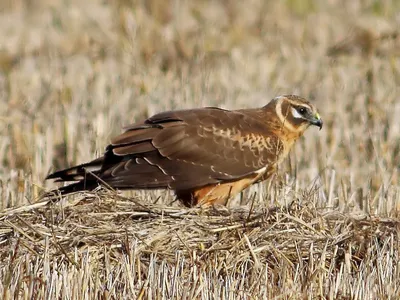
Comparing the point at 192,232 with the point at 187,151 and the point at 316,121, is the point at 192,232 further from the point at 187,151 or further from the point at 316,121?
the point at 316,121

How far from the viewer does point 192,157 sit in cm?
695

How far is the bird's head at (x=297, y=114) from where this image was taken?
23.9 feet

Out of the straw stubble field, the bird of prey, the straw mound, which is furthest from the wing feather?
the straw mound

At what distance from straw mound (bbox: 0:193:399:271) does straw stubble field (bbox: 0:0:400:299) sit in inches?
0.4

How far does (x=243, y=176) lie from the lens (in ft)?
22.7

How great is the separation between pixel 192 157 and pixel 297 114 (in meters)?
0.95

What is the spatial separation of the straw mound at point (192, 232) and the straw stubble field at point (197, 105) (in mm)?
11

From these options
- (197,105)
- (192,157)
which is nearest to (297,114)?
(192,157)

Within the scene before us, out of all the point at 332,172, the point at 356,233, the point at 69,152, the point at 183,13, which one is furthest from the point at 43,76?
the point at 356,233

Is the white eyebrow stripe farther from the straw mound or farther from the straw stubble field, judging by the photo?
the straw mound

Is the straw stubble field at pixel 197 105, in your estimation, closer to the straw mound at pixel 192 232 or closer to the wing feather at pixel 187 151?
the straw mound at pixel 192 232

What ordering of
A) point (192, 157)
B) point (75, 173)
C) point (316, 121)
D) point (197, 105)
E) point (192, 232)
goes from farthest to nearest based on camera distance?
point (197, 105) → point (316, 121) → point (192, 157) → point (75, 173) → point (192, 232)

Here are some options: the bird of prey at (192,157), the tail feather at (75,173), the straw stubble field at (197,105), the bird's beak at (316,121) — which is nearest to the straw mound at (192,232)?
the straw stubble field at (197,105)

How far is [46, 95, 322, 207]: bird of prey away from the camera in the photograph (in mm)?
6770
